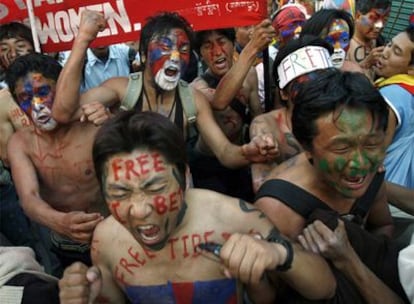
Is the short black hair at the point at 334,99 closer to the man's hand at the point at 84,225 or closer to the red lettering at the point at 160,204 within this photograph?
the red lettering at the point at 160,204

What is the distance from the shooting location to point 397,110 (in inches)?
118

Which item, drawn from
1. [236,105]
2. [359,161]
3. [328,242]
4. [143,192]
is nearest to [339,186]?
[359,161]

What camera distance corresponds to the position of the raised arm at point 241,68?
328 centimetres

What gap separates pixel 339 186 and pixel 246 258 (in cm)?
80

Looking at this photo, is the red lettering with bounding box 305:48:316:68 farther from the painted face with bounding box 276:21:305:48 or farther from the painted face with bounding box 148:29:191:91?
the painted face with bounding box 276:21:305:48

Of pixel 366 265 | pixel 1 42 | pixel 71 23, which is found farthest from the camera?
pixel 1 42

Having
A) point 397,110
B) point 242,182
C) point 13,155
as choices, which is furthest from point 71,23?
point 397,110

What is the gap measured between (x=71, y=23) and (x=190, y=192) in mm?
2022

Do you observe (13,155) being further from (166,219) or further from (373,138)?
(373,138)

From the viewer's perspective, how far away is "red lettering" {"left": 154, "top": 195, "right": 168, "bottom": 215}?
170cm

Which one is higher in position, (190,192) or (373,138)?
(373,138)

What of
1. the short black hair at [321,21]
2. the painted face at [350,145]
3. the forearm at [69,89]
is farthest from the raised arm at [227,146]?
the short black hair at [321,21]

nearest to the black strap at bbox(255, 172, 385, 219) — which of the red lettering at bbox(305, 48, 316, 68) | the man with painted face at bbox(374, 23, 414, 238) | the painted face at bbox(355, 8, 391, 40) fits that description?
the man with painted face at bbox(374, 23, 414, 238)

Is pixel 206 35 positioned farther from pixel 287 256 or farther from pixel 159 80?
pixel 287 256
